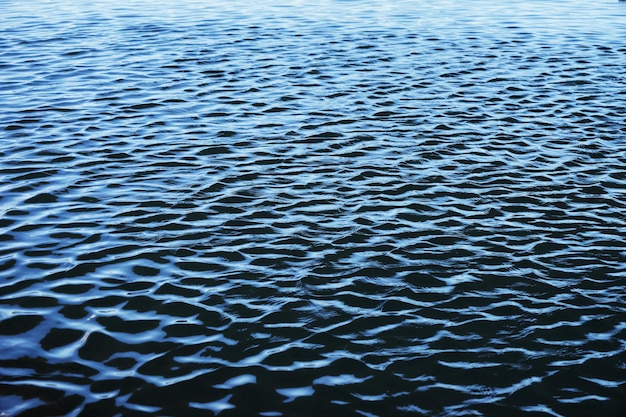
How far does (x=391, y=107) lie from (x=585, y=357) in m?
11.7

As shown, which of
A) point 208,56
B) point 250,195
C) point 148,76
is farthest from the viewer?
point 208,56

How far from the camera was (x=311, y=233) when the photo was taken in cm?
1366

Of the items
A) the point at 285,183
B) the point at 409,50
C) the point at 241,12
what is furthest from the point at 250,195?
the point at 241,12

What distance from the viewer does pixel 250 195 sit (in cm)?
1523

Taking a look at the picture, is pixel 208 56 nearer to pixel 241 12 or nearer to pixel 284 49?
pixel 284 49

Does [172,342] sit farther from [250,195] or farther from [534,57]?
[534,57]

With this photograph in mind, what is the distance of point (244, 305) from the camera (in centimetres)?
1134

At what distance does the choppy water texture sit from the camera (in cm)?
970

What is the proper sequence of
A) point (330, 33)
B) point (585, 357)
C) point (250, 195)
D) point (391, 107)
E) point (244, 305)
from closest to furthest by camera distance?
1. point (585, 357)
2. point (244, 305)
3. point (250, 195)
4. point (391, 107)
5. point (330, 33)

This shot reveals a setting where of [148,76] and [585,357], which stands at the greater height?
[148,76]

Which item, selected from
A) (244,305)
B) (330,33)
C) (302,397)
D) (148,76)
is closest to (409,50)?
(330,33)

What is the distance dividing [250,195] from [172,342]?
5.27 metres

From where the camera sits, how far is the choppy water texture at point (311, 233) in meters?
9.70

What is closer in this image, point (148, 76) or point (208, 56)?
point (148, 76)
